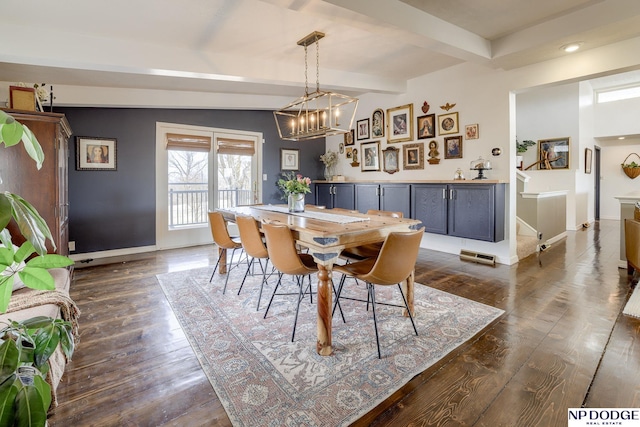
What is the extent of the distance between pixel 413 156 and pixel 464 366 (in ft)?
12.5

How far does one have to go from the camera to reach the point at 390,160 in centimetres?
555

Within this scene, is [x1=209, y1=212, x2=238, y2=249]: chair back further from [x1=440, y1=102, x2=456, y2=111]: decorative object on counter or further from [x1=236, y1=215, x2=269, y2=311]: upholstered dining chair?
[x1=440, y1=102, x2=456, y2=111]: decorative object on counter

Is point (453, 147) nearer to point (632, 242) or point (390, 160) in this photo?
point (390, 160)

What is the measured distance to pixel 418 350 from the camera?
2105 millimetres

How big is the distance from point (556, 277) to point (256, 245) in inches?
134

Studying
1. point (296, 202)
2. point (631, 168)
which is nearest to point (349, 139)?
point (296, 202)

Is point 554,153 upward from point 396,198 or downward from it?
upward

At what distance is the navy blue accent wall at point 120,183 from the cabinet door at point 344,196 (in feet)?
8.83

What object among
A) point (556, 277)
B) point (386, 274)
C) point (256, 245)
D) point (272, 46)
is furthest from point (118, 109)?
point (556, 277)

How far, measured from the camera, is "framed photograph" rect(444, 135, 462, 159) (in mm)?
4566

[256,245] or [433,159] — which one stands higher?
[433,159]

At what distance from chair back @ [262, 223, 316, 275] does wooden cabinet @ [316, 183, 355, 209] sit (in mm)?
3686

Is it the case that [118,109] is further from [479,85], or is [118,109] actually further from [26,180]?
[479,85]

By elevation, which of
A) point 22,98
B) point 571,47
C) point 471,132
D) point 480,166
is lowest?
point 480,166
